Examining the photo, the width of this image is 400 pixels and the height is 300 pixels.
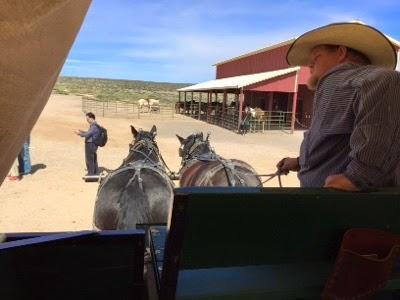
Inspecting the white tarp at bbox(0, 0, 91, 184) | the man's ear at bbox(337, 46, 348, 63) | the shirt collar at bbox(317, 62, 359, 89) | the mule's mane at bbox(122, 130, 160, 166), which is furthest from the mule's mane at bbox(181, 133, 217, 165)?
the white tarp at bbox(0, 0, 91, 184)

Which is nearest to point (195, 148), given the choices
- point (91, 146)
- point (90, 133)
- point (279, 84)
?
point (91, 146)

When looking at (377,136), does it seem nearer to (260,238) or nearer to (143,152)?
(260,238)

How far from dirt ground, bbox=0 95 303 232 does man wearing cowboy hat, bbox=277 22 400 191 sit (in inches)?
234

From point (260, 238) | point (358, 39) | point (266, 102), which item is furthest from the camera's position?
point (266, 102)

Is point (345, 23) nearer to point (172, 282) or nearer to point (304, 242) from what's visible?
point (304, 242)

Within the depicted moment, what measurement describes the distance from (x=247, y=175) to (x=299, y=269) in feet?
13.0

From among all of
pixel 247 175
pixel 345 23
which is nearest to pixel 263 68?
pixel 247 175

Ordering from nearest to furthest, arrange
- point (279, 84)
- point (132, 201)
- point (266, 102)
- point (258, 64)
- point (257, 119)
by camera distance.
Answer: point (132, 201) < point (279, 84) < point (257, 119) < point (266, 102) < point (258, 64)

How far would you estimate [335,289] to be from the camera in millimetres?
1664

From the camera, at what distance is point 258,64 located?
1358 inches

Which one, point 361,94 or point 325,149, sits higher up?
point 361,94

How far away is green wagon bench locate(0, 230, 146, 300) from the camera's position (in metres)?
1.59

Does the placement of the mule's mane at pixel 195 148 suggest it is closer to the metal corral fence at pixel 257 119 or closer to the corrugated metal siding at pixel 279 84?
the corrugated metal siding at pixel 279 84

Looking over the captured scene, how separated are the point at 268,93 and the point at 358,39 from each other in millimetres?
29770
